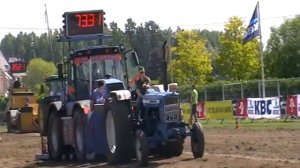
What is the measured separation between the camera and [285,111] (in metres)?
35.2

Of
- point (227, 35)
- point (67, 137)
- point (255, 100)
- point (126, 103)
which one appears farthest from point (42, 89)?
point (227, 35)

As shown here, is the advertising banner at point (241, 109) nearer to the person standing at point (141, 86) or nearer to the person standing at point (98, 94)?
the person standing at point (98, 94)

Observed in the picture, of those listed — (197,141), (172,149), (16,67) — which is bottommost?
(172,149)

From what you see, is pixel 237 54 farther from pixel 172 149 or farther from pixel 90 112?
pixel 90 112

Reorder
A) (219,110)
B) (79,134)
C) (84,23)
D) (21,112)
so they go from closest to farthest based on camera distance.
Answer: (79,134) < (84,23) < (21,112) < (219,110)

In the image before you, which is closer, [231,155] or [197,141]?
[197,141]

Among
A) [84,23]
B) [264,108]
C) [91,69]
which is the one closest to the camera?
[84,23]

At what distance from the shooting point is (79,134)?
61.3 feet

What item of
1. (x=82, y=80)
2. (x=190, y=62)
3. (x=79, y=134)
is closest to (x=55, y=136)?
(x=79, y=134)

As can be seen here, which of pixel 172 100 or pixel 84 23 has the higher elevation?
pixel 84 23

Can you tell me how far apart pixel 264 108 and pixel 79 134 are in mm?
18564

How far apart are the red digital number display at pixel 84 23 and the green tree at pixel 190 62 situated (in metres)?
63.0

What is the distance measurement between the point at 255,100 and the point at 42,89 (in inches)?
408

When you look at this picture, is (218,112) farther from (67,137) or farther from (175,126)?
(175,126)
